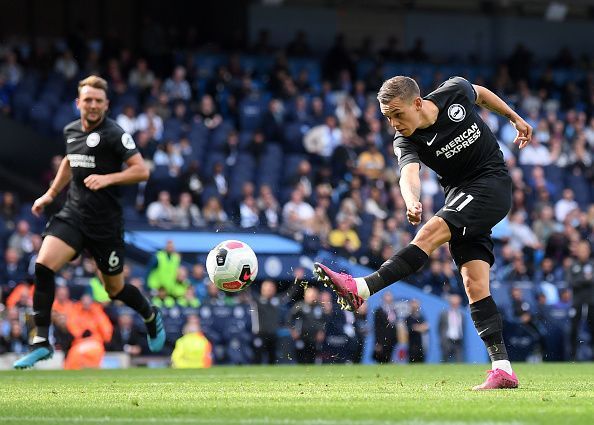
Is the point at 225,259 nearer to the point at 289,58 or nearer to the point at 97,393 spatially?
the point at 97,393

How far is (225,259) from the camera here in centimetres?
1003

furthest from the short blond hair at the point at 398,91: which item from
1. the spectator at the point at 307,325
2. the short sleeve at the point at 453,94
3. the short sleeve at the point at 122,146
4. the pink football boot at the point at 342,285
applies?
the spectator at the point at 307,325

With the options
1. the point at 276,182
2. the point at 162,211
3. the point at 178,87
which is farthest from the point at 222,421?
the point at 178,87

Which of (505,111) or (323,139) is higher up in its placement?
(323,139)

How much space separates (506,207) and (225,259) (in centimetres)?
248

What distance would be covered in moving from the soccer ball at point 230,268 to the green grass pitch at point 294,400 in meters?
0.80

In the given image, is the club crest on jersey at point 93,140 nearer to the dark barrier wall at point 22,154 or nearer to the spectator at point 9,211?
the spectator at point 9,211

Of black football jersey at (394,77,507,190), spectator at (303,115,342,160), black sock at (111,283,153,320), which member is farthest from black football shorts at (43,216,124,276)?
spectator at (303,115,342,160)

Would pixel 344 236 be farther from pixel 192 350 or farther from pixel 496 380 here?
pixel 496 380

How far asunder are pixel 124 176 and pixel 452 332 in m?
9.16

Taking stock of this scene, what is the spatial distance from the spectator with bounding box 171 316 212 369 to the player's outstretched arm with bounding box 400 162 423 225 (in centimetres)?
892

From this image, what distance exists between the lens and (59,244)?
10.8 m

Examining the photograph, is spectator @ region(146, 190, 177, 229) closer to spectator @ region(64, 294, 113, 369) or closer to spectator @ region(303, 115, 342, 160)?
spectator @ region(64, 294, 113, 369)

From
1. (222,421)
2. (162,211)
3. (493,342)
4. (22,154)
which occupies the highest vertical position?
(22,154)
